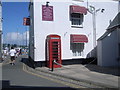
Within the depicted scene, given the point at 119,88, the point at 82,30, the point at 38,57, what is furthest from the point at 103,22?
the point at 119,88

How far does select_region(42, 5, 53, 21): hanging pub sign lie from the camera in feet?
42.4

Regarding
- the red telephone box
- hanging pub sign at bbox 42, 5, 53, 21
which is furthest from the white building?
the red telephone box

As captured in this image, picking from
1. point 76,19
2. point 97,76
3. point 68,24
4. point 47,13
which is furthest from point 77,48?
point 97,76

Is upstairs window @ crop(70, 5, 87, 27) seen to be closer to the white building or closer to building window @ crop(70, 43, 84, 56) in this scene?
the white building

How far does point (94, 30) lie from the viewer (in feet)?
49.1

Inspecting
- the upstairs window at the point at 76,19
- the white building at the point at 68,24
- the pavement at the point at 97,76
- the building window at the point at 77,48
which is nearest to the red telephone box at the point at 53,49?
the white building at the point at 68,24

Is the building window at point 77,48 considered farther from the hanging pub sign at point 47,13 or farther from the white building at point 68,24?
the hanging pub sign at point 47,13

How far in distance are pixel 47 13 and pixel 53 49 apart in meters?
3.17

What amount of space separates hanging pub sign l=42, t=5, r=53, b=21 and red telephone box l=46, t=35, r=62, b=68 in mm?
1636

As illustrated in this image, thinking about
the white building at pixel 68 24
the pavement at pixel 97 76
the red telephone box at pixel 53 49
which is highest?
the white building at pixel 68 24

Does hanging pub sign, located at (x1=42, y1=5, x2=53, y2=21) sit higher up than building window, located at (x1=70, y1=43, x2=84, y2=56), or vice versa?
hanging pub sign, located at (x1=42, y1=5, x2=53, y2=21)

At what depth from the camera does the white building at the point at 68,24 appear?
12875 millimetres

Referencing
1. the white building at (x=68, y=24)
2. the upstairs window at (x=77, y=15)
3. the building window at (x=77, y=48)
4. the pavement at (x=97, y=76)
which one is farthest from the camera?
the building window at (x=77, y=48)

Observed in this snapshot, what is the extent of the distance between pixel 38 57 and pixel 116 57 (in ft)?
22.5
